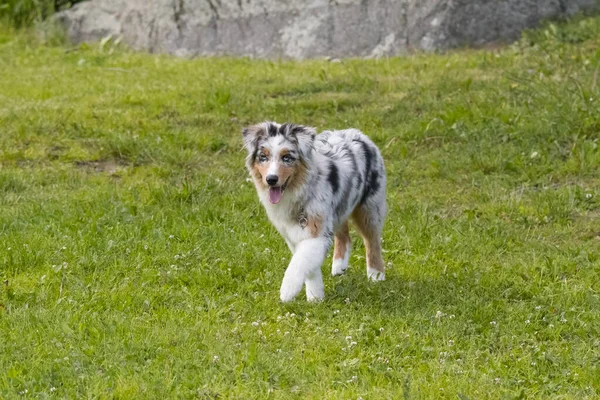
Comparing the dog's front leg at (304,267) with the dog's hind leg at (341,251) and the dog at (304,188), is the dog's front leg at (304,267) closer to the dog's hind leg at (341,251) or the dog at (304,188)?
the dog at (304,188)

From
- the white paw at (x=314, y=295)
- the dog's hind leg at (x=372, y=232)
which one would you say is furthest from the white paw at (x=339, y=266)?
the white paw at (x=314, y=295)

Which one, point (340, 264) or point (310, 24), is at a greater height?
point (310, 24)

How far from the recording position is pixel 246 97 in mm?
12516

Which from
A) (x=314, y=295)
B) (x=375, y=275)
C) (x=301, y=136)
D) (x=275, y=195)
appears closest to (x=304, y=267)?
(x=314, y=295)

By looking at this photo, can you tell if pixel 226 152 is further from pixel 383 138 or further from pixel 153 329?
pixel 153 329

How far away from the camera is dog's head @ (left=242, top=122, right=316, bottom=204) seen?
21.3ft

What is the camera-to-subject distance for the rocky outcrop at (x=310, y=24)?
14.5 m

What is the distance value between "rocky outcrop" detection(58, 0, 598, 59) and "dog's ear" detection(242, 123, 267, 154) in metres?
8.28

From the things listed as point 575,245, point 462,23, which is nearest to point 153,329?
point 575,245

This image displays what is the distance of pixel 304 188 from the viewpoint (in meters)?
6.65

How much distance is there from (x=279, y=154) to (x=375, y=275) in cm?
135

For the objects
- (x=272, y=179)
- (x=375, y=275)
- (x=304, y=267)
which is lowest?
(x=375, y=275)

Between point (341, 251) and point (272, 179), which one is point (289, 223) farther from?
point (341, 251)

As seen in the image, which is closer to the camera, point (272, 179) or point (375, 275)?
point (272, 179)
